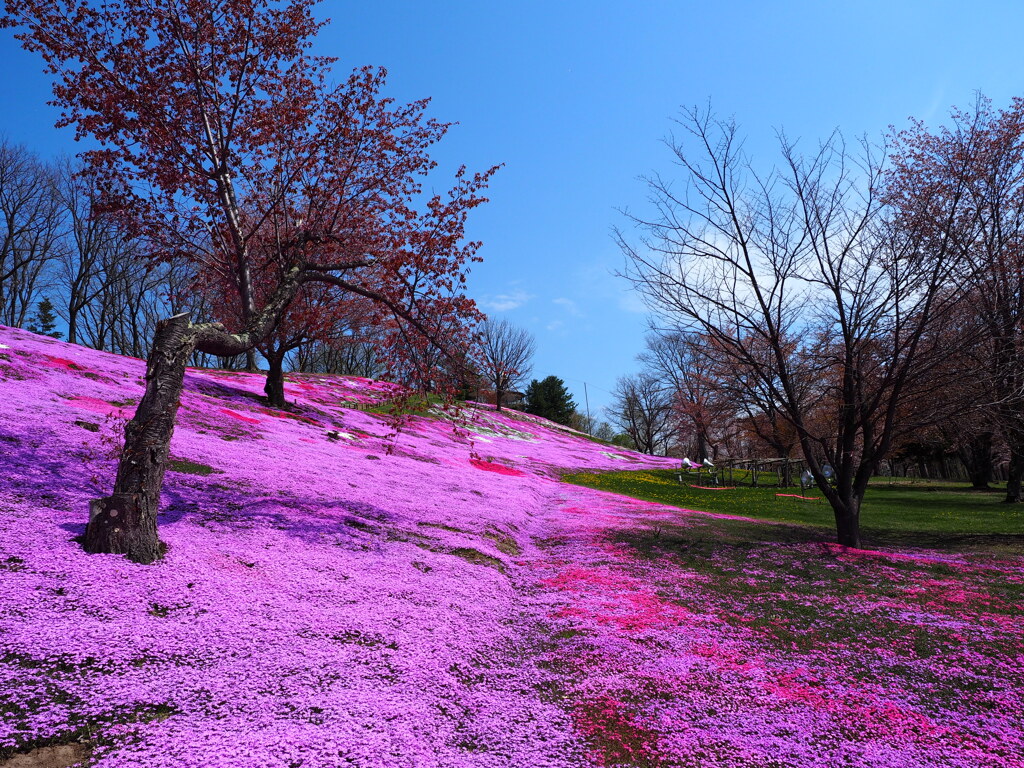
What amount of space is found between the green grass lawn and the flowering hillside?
2.59 m

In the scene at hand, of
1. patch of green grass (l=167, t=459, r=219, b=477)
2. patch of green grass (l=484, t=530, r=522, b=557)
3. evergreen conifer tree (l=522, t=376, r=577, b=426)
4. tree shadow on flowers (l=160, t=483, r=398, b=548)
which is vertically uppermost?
evergreen conifer tree (l=522, t=376, r=577, b=426)

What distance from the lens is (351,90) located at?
9414 mm

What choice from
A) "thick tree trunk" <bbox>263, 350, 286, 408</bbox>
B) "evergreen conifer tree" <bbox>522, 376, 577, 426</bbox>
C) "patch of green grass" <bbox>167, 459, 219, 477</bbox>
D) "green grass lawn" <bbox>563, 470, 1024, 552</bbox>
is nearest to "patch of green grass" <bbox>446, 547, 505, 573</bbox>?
"patch of green grass" <bbox>167, 459, 219, 477</bbox>

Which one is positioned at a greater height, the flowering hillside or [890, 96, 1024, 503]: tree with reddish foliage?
[890, 96, 1024, 503]: tree with reddish foliage

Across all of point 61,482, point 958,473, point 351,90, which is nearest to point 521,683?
point 61,482

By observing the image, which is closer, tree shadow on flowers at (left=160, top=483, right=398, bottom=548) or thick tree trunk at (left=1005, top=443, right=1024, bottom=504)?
tree shadow on flowers at (left=160, top=483, right=398, bottom=548)

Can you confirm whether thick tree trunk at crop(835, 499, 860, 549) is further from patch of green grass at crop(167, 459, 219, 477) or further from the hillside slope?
patch of green grass at crop(167, 459, 219, 477)

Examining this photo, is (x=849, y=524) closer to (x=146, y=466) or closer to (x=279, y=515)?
(x=279, y=515)

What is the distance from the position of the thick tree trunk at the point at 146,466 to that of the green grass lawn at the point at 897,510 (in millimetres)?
12689

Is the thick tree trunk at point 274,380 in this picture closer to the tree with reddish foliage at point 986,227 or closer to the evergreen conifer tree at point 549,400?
the tree with reddish foliage at point 986,227

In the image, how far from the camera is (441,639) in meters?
4.71

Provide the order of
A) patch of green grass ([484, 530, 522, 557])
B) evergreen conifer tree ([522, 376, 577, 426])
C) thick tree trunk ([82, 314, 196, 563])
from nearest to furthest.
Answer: thick tree trunk ([82, 314, 196, 563]) < patch of green grass ([484, 530, 522, 557]) < evergreen conifer tree ([522, 376, 577, 426])

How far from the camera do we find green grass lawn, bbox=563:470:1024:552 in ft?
38.4

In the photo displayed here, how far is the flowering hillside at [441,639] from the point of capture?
121 inches
